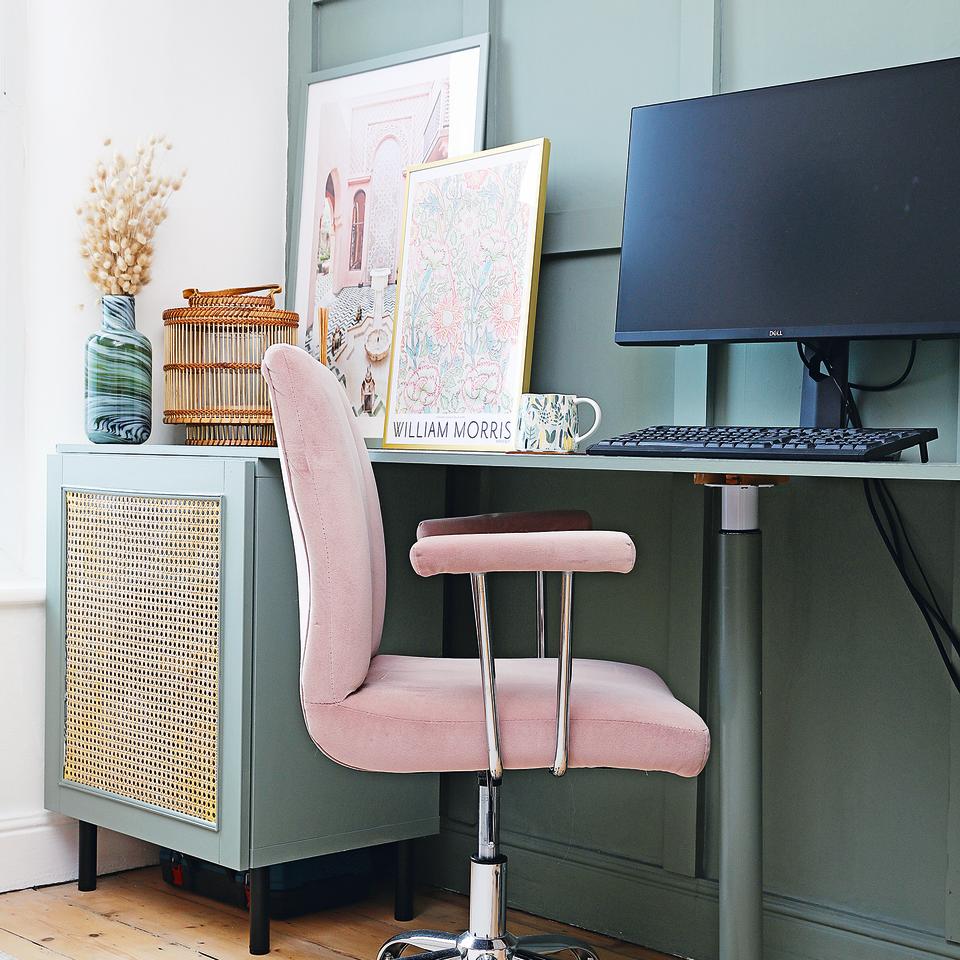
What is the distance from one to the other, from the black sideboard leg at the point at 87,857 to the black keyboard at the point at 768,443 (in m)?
1.38

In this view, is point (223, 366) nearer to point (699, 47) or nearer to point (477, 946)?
point (699, 47)

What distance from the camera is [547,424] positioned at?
2127 mm

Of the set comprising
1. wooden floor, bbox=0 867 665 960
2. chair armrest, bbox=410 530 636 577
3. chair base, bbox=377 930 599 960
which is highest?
chair armrest, bbox=410 530 636 577

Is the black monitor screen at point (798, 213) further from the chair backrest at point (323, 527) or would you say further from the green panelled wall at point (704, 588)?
the chair backrest at point (323, 527)

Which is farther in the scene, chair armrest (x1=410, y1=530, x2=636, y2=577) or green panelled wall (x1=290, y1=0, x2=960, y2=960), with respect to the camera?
green panelled wall (x1=290, y1=0, x2=960, y2=960)

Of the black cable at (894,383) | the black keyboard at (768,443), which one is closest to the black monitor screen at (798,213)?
the black cable at (894,383)

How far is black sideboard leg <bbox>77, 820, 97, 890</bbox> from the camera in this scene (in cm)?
256

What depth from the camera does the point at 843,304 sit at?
6.36 feet

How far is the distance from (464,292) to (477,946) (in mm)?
1197

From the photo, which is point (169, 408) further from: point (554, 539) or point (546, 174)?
point (554, 539)

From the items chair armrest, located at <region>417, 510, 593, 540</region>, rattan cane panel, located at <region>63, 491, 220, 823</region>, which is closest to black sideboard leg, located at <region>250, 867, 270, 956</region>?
rattan cane panel, located at <region>63, 491, 220, 823</region>

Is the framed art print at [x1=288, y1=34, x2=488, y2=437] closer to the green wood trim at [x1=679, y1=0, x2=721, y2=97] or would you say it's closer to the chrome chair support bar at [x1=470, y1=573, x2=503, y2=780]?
the green wood trim at [x1=679, y1=0, x2=721, y2=97]

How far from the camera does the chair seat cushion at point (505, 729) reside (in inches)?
67.6

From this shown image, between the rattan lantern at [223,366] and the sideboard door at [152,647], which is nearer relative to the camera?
the sideboard door at [152,647]
